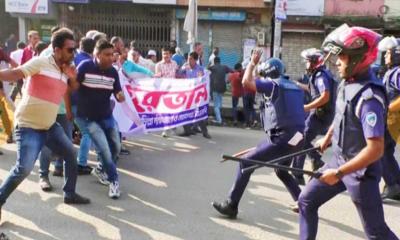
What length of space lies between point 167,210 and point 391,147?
2.52 m

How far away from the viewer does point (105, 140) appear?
5.43 meters

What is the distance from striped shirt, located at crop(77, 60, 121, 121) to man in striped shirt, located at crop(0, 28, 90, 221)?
26.3 inches

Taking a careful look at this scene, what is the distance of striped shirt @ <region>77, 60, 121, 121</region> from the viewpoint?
17.7 ft

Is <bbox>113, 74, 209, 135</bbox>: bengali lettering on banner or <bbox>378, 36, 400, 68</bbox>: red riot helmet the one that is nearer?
<bbox>378, 36, 400, 68</bbox>: red riot helmet

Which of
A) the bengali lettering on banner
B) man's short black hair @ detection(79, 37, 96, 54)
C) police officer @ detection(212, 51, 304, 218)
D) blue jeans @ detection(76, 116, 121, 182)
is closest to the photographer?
police officer @ detection(212, 51, 304, 218)

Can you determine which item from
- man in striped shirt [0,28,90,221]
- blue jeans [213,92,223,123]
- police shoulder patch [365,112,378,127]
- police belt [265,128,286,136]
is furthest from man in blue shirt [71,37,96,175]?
blue jeans [213,92,223,123]

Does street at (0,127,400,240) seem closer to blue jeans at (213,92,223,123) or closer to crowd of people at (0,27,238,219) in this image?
crowd of people at (0,27,238,219)

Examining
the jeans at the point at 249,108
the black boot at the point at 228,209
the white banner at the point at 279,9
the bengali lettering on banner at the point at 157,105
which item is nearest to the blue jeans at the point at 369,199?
the black boot at the point at 228,209

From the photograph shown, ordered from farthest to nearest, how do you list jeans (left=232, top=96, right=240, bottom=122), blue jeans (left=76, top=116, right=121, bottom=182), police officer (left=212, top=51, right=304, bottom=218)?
jeans (left=232, top=96, right=240, bottom=122) → blue jeans (left=76, top=116, right=121, bottom=182) → police officer (left=212, top=51, right=304, bottom=218)

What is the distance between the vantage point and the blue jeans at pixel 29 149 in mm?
4332

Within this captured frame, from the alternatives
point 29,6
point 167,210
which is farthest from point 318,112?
point 29,6

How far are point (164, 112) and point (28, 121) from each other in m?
3.62

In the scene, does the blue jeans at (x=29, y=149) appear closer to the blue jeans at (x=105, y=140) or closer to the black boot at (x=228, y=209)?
the blue jeans at (x=105, y=140)

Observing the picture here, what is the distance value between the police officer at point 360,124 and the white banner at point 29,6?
16.5 meters
